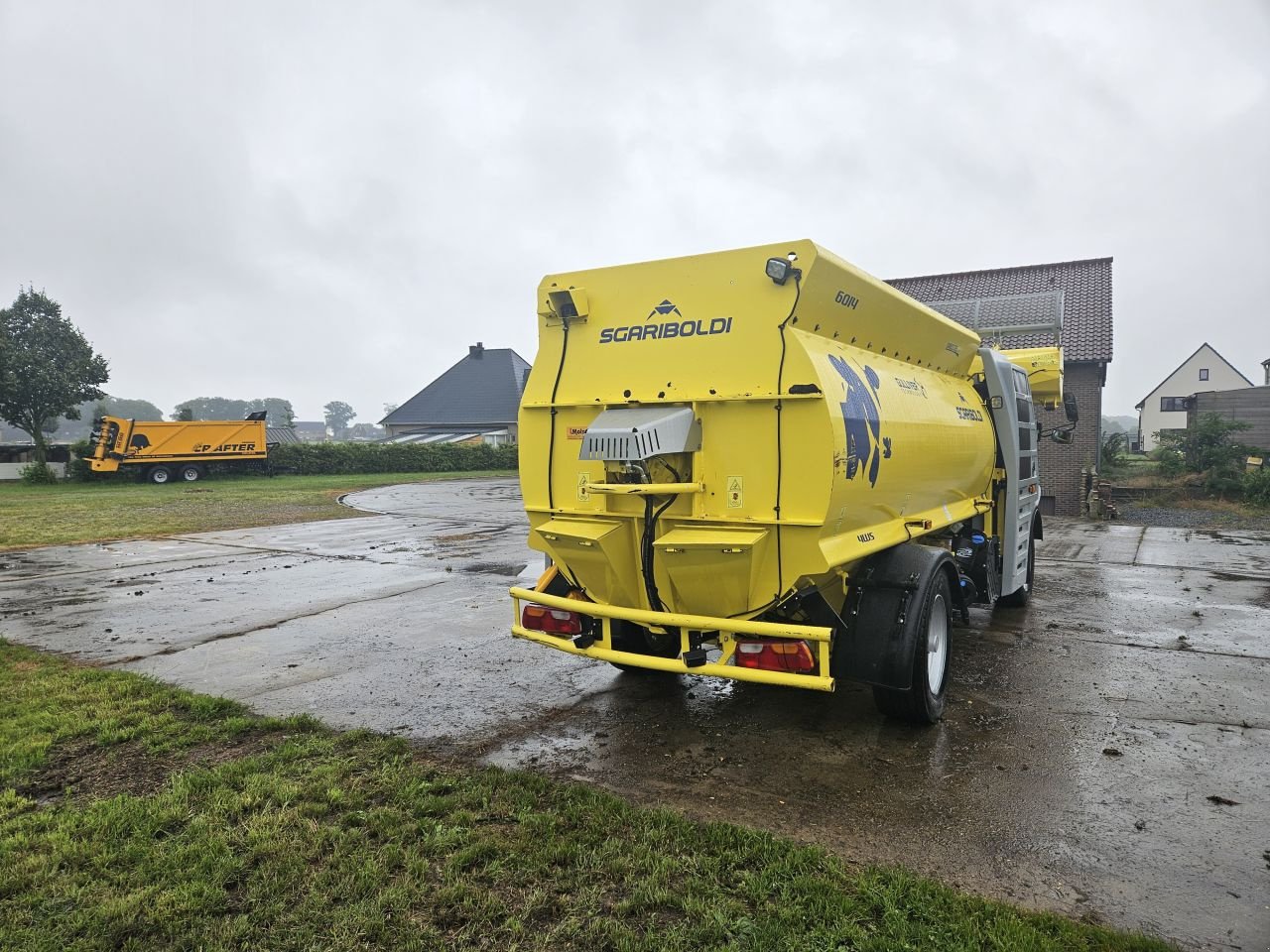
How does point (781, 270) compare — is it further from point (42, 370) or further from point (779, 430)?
point (42, 370)

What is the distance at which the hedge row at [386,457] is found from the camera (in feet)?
116

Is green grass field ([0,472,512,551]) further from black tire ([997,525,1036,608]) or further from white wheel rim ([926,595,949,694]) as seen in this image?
white wheel rim ([926,595,949,694])

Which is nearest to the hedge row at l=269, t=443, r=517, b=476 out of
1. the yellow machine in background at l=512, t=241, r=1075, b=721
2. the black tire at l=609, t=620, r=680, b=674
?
the black tire at l=609, t=620, r=680, b=674

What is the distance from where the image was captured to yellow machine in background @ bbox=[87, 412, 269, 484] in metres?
29.1

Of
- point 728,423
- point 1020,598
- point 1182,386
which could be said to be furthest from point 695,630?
point 1182,386

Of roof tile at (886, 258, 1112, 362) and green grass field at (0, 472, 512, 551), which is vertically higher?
roof tile at (886, 258, 1112, 362)

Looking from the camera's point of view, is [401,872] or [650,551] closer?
[401,872]

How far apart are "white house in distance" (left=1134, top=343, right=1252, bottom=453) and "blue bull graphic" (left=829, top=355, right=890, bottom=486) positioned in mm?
60726

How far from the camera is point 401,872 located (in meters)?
3.18

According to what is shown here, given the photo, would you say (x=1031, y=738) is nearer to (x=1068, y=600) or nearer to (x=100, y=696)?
(x=1068, y=600)

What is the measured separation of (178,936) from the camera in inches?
109

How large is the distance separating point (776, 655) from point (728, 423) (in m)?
1.28

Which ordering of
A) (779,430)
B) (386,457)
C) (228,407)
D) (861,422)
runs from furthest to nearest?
1. (228,407)
2. (386,457)
3. (861,422)
4. (779,430)

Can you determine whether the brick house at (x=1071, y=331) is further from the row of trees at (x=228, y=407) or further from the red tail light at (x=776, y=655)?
the row of trees at (x=228, y=407)
